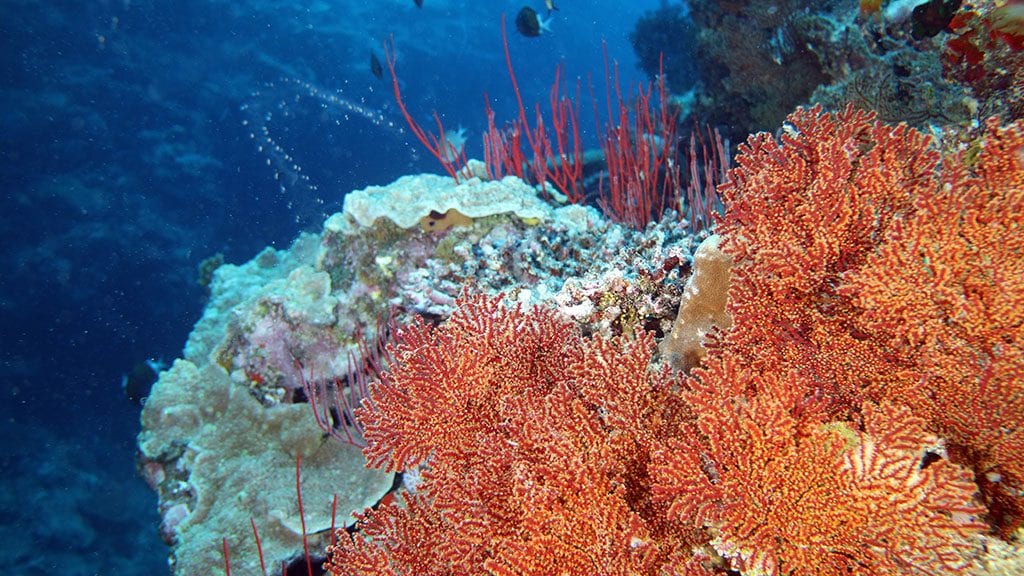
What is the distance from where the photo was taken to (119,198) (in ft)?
56.1

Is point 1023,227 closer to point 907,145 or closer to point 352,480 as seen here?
point 907,145

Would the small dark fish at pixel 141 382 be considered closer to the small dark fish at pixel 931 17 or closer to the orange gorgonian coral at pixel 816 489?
the orange gorgonian coral at pixel 816 489

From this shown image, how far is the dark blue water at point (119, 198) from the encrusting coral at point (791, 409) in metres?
16.0

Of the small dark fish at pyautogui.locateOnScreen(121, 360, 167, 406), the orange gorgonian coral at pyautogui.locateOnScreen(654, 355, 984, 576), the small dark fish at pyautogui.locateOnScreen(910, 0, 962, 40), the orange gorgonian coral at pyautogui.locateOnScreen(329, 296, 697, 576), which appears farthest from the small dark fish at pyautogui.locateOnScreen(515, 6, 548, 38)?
the orange gorgonian coral at pyautogui.locateOnScreen(654, 355, 984, 576)

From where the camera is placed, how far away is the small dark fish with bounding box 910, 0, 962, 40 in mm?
3908

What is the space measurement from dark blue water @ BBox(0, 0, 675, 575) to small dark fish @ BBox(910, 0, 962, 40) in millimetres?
15992

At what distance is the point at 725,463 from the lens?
159 cm

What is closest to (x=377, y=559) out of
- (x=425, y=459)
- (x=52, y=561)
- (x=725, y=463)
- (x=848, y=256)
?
(x=425, y=459)

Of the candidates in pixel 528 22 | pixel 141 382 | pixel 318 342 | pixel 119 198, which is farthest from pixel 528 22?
pixel 119 198

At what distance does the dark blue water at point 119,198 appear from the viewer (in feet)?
45.1

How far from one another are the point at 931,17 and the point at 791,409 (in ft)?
14.2

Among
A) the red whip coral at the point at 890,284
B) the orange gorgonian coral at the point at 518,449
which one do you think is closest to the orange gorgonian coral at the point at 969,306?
the red whip coral at the point at 890,284

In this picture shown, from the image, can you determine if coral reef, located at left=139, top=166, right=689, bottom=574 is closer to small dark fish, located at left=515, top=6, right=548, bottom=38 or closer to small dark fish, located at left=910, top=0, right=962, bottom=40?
small dark fish, located at left=910, top=0, right=962, bottom=40

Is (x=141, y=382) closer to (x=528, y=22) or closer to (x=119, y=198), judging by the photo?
(x=528, y=22)
